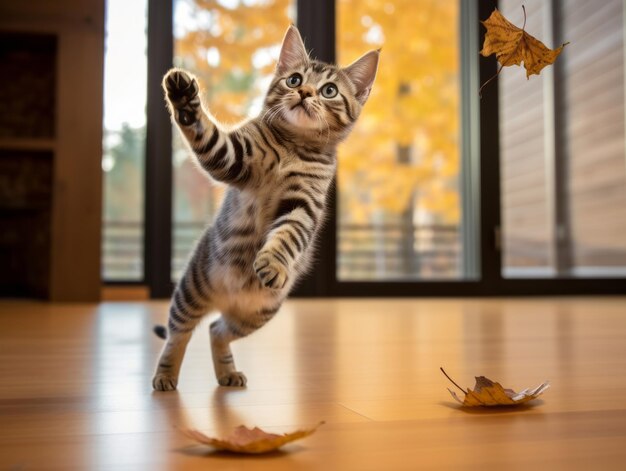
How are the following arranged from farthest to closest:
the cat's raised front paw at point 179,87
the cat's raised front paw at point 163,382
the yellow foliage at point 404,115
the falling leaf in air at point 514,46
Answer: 1. the yellow foliage at point 404,115
2. the cat's raised front paw at point 163,382
3. the cat's raised front paw at point 179,87
4. the falling leaf in air at point 514,46

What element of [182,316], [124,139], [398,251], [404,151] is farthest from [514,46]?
[404,151]

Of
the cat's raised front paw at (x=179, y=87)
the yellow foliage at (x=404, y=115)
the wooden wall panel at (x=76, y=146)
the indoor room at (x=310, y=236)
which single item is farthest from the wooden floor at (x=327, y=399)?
the yellow foliage at (x=404, y=115)

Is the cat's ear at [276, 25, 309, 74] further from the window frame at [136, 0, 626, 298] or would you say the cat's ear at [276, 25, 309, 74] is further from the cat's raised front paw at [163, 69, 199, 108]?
the window frame at [136, 0, 626, 298]

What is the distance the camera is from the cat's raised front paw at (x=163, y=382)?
3.73 ft

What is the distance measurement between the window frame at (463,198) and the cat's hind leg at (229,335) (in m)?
2.56

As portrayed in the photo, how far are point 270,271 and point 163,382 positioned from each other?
338 mm

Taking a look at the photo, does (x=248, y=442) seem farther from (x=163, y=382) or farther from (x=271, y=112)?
(x=271, y=112)

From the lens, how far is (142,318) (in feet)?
8.46

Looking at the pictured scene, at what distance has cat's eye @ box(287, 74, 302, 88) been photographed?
1237 millimetres

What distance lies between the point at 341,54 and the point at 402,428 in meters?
4.25

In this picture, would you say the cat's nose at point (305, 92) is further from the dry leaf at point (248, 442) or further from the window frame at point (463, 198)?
the window frame at point (463, 198)

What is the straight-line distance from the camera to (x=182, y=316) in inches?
47.3

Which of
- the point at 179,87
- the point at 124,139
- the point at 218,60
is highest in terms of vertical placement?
the point at 218,60

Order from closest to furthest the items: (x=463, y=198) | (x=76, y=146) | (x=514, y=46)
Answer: (x=514, y=46) → (x=76, y=146) → (x=463, y=198)
